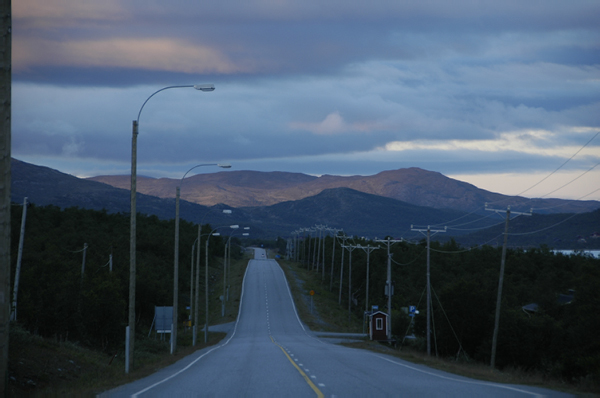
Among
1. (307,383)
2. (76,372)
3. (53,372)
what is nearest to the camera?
(307,383)

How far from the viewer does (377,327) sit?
64.5 metres

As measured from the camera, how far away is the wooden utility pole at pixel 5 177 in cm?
880

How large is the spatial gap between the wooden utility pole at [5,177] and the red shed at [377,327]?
57.7 metres

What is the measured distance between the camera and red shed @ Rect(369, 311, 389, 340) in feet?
211

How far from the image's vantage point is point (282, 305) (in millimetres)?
90438

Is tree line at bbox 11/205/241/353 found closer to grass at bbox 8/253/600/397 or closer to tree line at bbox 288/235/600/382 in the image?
grass at bbox 8/253/600/397

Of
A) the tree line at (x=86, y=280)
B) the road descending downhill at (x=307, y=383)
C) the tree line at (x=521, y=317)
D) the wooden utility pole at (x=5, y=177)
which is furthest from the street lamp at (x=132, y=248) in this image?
the tree line at (x=521, y=317)

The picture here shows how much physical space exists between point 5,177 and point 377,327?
58.9 meters

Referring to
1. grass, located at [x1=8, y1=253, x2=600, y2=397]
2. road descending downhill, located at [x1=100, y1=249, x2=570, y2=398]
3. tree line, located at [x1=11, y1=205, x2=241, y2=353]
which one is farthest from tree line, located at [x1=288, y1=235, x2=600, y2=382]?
tree line, located at [x1=11, y1=205, x2=241, y2=353]

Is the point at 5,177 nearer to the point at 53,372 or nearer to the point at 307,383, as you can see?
the point at 307,383

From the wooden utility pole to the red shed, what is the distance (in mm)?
57694

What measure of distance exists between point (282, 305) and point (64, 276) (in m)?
50.8

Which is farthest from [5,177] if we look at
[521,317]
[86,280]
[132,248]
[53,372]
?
[521,317]

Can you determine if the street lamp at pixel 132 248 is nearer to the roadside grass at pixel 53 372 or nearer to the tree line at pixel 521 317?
the roadside grass at pixel 53 372
